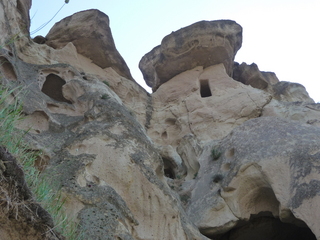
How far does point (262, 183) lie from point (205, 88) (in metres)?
7.58

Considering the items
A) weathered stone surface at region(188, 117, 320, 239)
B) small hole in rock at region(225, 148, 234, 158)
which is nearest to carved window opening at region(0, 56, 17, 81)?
weathered stone surface at region(188, 117, 320, 239)

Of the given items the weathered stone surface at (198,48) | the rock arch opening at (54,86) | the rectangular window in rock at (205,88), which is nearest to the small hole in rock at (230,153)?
the rock arch opening at (54,86)

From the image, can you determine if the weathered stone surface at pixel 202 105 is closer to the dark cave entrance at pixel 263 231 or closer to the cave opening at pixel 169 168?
the cave opening at pixel 169 168

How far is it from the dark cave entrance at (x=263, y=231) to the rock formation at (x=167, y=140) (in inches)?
0.9

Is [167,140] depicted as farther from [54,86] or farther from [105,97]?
[105,97]

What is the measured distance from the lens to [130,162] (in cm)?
644

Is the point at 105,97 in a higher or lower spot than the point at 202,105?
lower

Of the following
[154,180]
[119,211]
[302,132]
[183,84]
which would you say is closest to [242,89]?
[183,84]

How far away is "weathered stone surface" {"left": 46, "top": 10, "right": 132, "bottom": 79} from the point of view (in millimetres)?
14070

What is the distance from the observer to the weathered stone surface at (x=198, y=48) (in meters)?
14.7

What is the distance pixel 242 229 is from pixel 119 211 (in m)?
3.81

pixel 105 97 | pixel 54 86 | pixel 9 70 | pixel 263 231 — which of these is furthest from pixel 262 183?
pixel 54 86

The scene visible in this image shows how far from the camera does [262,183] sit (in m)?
7.84

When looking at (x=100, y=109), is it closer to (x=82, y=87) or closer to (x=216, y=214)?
(x=82, y=87)
